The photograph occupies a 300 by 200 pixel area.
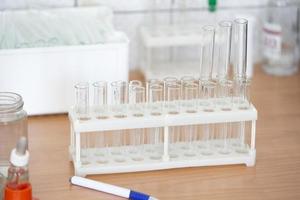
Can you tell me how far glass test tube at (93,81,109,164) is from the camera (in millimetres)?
1210

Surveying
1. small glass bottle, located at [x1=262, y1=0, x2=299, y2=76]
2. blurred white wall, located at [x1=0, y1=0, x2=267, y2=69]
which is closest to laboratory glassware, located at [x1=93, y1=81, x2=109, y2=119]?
blurred white wall, located at [x1=0, y1=0, x2=267, y2=69]

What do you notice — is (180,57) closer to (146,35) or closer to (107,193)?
(146,35)

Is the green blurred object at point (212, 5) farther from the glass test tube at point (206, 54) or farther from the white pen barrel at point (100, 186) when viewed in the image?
the white pen barrel at point (100, 186)

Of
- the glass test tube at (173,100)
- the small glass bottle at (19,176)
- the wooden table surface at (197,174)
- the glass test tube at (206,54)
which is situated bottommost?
the wooden table surface at (197,174)

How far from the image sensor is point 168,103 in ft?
4.06

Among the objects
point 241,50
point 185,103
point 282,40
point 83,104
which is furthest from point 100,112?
point 282,40

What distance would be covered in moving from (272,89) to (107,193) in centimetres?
52

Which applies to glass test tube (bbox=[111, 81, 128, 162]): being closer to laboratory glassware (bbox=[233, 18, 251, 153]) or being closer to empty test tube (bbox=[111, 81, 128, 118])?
empty test tube (bbox=[111, 81, 128, 118])

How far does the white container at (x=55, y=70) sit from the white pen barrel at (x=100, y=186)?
0.88 feet

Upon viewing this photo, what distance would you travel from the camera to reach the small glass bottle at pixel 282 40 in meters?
1.61

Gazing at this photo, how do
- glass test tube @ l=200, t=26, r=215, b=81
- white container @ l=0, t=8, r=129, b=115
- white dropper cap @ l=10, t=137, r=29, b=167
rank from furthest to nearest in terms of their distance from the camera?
white container @ l=0, t=8, r=129, b=115 < glass test tube @ l=200, t=26, r=215, b=81 < white dropper cap @ l=10, t=137, r=29, b=167

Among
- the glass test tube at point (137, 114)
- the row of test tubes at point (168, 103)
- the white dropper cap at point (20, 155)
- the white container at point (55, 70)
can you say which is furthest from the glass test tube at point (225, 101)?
the white dropper cap at point (20, 155)

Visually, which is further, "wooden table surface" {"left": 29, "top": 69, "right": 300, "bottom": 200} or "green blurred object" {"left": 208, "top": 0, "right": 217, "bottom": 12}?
"green blurred object" {"left": 208, "top": 0, "right": 217, "bottom": 12}

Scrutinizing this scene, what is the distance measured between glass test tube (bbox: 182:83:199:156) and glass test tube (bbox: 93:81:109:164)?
123 millimetres
